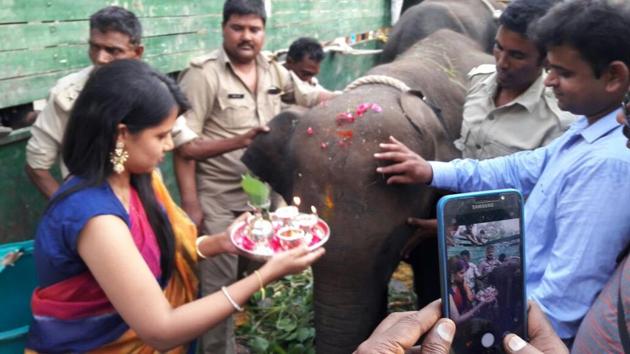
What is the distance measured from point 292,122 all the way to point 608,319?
6.66ft

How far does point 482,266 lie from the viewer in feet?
5.33

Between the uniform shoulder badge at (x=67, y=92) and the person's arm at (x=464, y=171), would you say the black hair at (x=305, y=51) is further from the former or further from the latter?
the person's arm at (x=464, y=171)

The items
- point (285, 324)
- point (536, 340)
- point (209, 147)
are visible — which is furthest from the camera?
point (285, 324)

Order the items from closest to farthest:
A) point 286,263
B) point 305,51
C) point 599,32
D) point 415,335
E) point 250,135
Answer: point 415,335 → point 599,32 → point 286,263 → point 250,135 → point 305,51

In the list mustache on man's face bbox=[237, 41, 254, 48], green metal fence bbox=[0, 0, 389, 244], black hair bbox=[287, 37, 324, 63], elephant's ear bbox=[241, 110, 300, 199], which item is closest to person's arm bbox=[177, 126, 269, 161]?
elephant's ear bbox=[241, 110, 300, 199]

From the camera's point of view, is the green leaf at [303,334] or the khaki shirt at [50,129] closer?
the khaki shirt at [50,129]

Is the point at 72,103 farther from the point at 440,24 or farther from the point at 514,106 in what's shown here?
the point at 440,24

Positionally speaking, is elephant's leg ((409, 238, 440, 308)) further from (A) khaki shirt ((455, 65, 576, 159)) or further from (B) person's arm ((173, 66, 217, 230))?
(B) person's arm ((173, 66, 217, 230))

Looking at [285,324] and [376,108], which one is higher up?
[376,108]

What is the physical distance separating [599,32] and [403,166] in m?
1.03

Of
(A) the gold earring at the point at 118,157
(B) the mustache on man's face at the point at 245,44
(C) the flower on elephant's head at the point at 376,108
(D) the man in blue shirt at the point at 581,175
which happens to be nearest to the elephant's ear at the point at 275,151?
(C) the flower on elephant's head at the point at 376,108

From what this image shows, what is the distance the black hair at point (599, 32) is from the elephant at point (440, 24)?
13.6 ft

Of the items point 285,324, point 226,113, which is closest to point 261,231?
point 226,113

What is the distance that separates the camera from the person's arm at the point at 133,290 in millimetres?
1951
